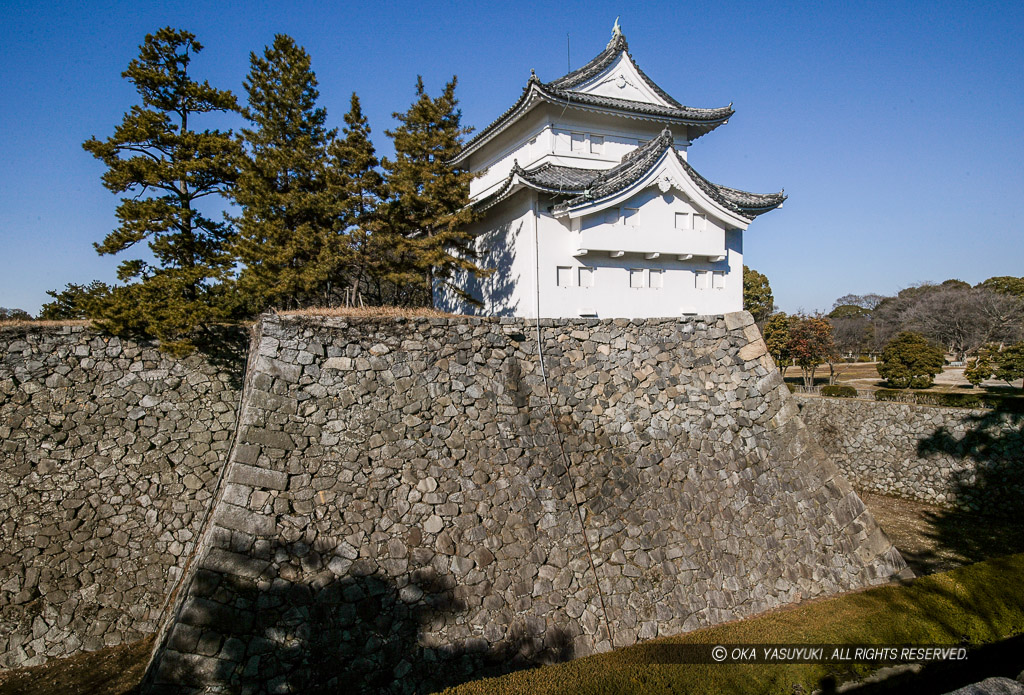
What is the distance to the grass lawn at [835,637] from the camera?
19.0 feet

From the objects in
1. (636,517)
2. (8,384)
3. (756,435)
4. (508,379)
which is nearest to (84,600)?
(8,384)

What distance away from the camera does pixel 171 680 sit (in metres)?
5.79

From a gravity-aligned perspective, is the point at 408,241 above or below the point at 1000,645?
above

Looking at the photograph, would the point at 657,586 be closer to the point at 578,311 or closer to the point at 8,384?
the point at 578,311

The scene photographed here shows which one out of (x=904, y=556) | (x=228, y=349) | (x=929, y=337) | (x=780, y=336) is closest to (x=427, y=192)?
(x=228, y=349)

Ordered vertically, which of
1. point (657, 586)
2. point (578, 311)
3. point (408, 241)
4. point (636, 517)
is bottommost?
point (657, 586)

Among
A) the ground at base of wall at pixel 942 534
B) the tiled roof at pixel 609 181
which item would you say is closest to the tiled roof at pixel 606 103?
the tiled roof at pixel 609 181

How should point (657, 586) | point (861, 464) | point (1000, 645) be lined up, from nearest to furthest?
point (1000, 645) → point (657, 586) → point (861, 464)

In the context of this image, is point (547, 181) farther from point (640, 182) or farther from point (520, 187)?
point (640, 182)

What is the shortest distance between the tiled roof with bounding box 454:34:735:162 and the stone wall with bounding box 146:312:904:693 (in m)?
7.97

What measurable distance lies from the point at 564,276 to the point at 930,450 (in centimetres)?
→ 1221

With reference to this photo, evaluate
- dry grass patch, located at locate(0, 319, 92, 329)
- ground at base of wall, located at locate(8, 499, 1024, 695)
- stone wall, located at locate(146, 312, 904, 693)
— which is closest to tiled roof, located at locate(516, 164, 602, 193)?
stone wall, located at locate(146, 312, 904, 693)

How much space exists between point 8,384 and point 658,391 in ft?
38.1

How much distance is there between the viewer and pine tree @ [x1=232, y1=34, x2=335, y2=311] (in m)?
12.9
